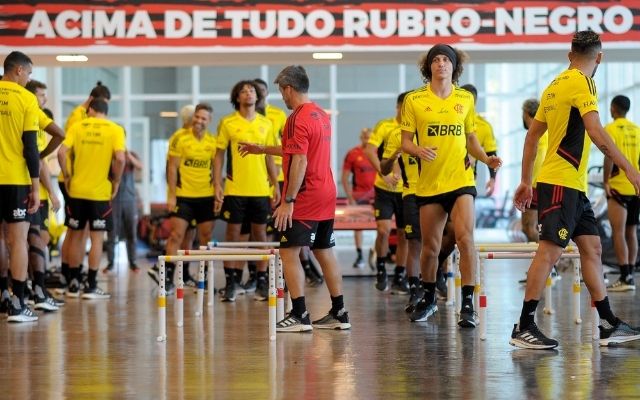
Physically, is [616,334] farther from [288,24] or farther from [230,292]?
[288,24]

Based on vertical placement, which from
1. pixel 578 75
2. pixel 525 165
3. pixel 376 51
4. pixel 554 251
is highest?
pixel 376 51

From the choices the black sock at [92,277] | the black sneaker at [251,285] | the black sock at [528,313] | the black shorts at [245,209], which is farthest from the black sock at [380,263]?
the black sock at [528,313]

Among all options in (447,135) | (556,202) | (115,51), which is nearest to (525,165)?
(556,202)

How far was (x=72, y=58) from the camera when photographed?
12.2 m

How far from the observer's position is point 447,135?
7.46 metres

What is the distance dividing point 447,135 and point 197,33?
206 inches

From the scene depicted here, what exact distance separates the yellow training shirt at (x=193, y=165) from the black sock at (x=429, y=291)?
3.30 metres

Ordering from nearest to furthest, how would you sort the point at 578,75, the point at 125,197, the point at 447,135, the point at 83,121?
the point at 578,75, the point at 447,135, the point at 83,121, the point at 125,197

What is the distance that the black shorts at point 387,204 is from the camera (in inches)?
431

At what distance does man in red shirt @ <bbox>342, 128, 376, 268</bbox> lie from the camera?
48.7 feet

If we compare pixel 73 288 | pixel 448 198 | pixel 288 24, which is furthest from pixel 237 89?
pixel 448 198

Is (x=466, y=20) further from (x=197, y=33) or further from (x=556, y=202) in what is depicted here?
(x=556, y=202)

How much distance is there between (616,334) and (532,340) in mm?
608

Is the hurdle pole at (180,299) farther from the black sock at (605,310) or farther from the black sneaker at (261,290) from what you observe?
the black sock at (605,310)
